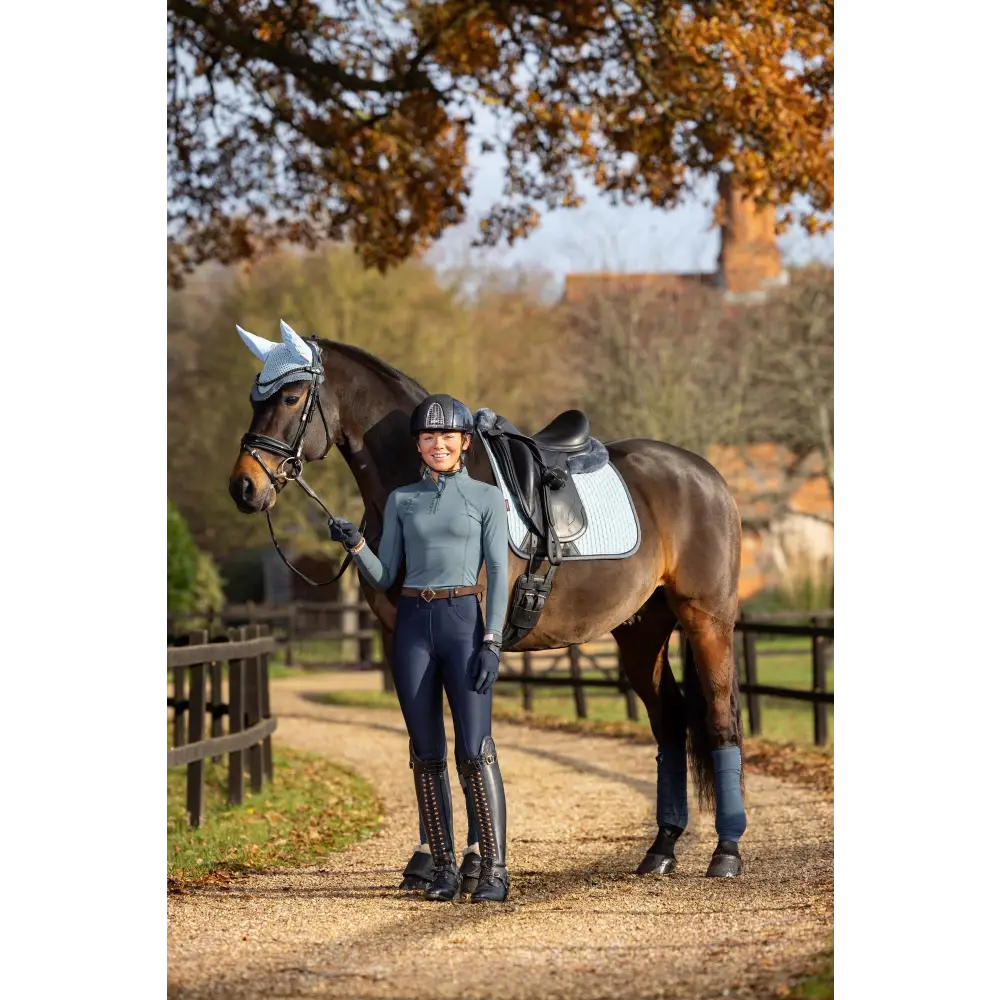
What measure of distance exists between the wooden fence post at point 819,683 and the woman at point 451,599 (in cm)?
748

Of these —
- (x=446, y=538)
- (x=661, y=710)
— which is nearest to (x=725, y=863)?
(x=661, y=710)

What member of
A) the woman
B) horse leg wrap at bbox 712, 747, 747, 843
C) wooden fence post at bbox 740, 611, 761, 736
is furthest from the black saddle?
wooden fence post at bbox 740, 611, 761, 736

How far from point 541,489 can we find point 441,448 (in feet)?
2.33

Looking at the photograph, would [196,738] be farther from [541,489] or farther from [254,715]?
[541,489]

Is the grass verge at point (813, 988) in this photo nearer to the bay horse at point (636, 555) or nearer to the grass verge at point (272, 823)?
the bay horse at point (636, 555)

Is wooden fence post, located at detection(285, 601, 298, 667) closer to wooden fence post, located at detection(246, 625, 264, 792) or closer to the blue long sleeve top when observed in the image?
wooden fence post, located at detection(246, 625, 264, 792)

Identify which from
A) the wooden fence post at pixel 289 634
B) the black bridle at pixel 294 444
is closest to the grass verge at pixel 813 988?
the black bridle at pixel 294 444

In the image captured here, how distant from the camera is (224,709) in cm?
1041

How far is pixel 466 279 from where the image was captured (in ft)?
116

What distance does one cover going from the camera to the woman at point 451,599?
5.79m

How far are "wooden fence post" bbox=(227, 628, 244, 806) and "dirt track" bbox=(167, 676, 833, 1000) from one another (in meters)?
1.39

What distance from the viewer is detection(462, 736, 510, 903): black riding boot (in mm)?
5828
